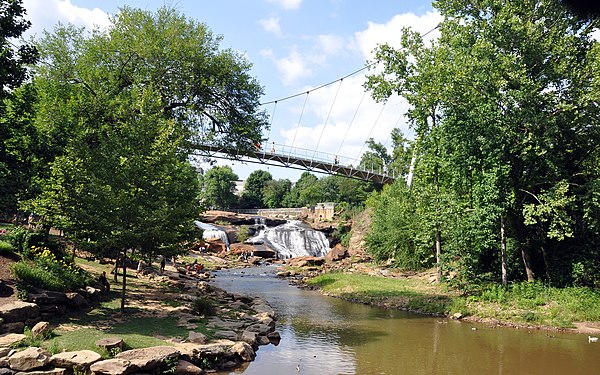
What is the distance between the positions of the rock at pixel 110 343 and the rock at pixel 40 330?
1527 millimetres

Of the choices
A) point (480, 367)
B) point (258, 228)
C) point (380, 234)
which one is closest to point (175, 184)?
point (480, 367)

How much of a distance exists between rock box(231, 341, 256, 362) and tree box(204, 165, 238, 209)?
80421 mm

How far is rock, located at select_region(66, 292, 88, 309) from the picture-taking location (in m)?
13.1

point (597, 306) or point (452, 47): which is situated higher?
point (452, 47)

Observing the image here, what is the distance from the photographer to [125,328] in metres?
12.1

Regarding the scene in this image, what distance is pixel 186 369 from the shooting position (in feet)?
33.7

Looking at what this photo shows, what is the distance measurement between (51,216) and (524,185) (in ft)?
66.4

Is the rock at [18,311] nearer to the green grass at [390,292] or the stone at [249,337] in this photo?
the stone at [249,337]

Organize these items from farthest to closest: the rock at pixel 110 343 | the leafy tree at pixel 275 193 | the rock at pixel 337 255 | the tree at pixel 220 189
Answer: the leafy tree at pixel 275 193
the tree at pixel 220 189
the rock at pixel 337 255
the rock at pixel 110 343

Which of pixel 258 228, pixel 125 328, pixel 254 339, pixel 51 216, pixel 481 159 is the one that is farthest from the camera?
pixel 258 228

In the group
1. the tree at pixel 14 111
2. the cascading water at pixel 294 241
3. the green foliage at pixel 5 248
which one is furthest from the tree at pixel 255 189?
the green foliage at pixel 5 248

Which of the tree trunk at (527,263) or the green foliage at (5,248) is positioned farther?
the tree trunk at (527,263)

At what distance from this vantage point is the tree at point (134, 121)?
544 inches

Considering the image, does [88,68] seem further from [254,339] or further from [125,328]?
[254,339]
